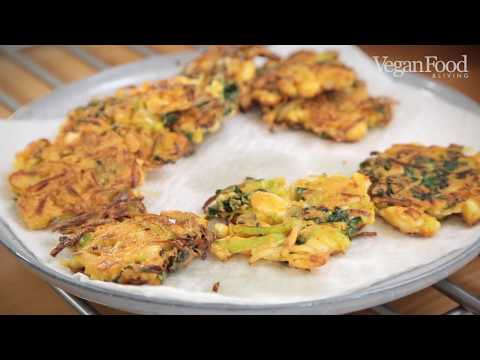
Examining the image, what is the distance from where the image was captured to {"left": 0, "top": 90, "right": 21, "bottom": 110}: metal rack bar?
3430 millimetres

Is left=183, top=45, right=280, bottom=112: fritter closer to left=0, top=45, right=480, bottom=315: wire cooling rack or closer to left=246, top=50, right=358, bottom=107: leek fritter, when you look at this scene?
left=246, top=50, right=358, bottom=107: leek fritter

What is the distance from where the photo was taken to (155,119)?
2.97 metres

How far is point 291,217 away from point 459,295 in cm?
56

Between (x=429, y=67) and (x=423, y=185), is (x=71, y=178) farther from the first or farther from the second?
(x=429, y=67)

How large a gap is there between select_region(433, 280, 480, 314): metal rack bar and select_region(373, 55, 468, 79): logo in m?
1.22

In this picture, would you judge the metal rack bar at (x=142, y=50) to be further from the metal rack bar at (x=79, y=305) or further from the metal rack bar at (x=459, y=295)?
the metal rack bar at (x=459, y=295)

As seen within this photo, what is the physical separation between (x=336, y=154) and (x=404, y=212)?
59 cm

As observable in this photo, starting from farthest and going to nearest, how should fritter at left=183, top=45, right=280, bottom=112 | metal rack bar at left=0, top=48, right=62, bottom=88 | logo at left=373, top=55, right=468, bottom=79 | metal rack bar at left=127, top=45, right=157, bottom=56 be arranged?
metal rack bar at left=127, top=45, right=157, bottom=56 < metal rack bar at left=0, top=48, right=62, bottom=88 < logo at left=373, top=55, right=468, bottom=79 < fritter at left=183, top=45, right=280, bottom=112

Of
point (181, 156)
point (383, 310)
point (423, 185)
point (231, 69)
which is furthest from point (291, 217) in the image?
point (231, 69)

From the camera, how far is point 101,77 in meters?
3.40

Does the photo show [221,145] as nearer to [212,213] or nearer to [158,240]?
[212,213]

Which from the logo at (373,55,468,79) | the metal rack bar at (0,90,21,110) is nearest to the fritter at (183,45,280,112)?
the logo at (373,55,468,79)

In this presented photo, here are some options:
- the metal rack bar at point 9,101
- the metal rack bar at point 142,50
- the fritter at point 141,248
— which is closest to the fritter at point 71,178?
the fritter at point 141,248

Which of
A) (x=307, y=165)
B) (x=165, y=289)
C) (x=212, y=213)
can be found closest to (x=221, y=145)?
(x=307, y=165)
